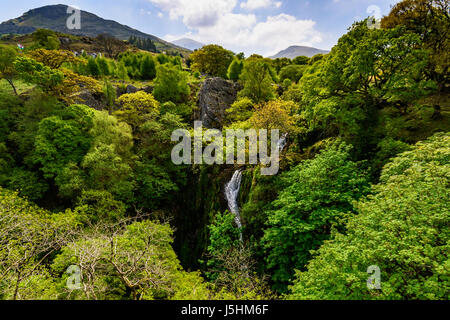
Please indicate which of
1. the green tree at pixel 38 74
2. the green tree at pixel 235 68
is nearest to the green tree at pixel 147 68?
the green tree at pixel 235 68

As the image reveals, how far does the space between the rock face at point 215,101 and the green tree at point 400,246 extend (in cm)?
2585

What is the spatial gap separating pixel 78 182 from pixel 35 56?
20.9m

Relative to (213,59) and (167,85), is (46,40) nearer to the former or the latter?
(167,85)

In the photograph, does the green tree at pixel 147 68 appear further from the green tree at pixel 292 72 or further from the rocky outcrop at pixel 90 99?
the green tree at pixel 292 72

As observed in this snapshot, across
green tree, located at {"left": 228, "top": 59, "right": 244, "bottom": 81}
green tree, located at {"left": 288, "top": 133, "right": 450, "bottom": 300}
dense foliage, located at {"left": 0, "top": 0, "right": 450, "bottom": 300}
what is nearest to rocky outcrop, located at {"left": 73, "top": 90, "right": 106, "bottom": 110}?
dense foliage, located at {"left": 0, "top": 0, "right": 450, "bottom": 300}

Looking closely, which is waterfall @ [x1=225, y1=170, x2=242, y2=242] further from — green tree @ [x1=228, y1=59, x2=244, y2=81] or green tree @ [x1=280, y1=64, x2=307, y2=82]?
green tree @ [x1=280, y1=64, x2=307, y2=82]

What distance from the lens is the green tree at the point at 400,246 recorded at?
19.5ft

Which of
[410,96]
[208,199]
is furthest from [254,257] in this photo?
[410,96]

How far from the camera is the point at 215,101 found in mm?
33719

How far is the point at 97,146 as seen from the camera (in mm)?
20797

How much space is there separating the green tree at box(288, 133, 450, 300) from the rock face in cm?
2585

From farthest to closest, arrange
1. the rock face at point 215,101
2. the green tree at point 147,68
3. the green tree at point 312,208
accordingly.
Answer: the green tree at point 147,68
the rock face at point 215,101
the green tree at point 312,208

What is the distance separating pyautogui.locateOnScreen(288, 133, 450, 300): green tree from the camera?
5930 millimetres

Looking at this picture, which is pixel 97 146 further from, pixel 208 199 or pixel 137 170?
pixel 208 199
